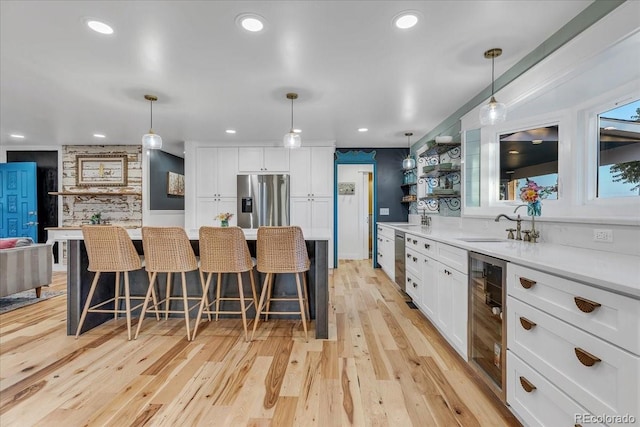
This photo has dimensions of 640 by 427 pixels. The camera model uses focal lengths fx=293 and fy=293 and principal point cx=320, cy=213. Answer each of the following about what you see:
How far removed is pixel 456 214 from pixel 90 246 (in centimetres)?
402

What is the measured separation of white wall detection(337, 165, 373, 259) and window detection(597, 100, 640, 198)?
4966mm

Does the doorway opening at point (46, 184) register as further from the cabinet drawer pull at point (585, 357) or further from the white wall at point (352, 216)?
the cabinet drawer pull at point (585, 357)

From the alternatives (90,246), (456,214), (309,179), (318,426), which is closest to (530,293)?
(318,426)

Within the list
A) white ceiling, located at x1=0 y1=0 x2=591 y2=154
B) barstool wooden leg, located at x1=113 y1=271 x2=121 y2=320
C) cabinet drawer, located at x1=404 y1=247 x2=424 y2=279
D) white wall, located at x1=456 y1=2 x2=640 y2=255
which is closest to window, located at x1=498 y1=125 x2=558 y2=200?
white wall, located at x1=456 y1=2 x2=640 y2=255

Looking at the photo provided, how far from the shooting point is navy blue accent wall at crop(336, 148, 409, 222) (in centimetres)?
599

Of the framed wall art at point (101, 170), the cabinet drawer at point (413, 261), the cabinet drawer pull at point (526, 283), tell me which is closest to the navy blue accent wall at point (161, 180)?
the framed wall art at point (101, 170)

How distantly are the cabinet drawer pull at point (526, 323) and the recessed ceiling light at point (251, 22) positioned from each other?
2307 mm

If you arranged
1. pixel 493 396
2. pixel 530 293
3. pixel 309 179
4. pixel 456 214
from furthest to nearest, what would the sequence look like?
pixel 309 179 < pixel 456 214 < pixel 493 396 < pixel 530 293

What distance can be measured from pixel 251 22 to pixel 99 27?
3.47 ft

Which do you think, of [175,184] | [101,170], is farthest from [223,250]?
[175,184]

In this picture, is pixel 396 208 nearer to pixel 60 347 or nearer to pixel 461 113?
pixel 461 113

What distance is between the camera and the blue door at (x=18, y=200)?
5.52 m

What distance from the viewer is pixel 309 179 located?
5566 mm

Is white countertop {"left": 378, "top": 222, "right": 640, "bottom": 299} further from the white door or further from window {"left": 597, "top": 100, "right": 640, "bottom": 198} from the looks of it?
the white door
